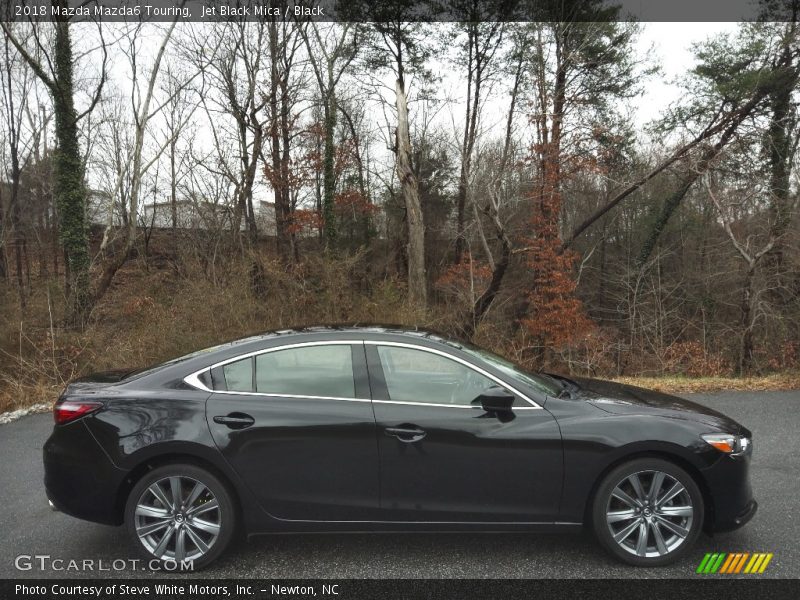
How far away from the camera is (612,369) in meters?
17.8

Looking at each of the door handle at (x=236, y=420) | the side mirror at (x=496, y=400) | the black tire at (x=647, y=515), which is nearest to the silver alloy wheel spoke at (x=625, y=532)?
the black tire at (x=647, y=515)

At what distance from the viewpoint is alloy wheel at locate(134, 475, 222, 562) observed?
3271mm

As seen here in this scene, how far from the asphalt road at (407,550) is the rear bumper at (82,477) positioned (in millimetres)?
352

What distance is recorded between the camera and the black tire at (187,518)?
3.27 metres

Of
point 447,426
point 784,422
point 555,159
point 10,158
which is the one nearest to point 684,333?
point 555,159

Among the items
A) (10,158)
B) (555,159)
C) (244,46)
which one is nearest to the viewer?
(555,159)

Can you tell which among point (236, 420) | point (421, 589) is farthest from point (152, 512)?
point (421, 589)

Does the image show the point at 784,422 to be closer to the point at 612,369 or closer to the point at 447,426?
the point at 447,426

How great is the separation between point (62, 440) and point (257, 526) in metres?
1.34

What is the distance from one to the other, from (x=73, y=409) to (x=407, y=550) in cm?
228

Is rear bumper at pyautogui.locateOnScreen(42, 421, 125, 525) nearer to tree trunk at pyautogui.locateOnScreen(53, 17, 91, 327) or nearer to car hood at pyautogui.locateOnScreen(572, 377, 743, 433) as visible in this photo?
car hood at pyautogui.locateOnScreen(572, 377, 743, 433)

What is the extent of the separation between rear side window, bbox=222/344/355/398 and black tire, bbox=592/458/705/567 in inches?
65.4

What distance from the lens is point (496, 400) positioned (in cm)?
328

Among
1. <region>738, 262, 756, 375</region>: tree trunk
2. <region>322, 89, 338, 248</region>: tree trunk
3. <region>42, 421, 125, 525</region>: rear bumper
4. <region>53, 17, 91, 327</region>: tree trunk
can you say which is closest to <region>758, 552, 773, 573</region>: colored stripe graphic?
<region>42, 421, 125, 525</region>: rear bumper
